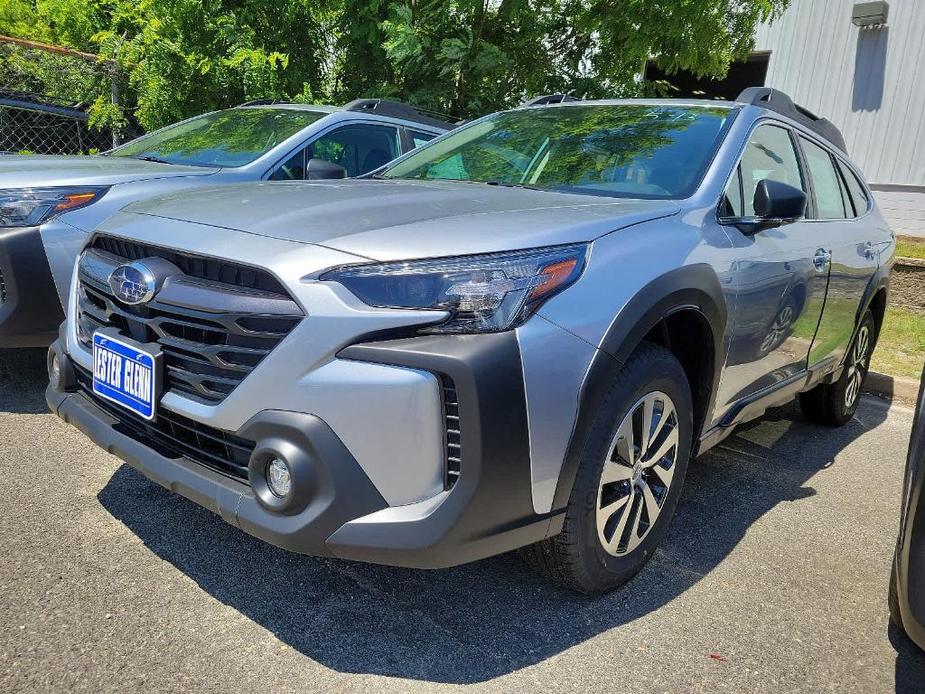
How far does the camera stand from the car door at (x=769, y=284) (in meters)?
2.86

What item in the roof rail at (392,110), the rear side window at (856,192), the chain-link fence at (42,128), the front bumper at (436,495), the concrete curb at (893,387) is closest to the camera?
the front bumper at (436,495)

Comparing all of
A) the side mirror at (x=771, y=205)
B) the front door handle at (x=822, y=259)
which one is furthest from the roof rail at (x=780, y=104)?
the side mirror at (x=771, y=205)

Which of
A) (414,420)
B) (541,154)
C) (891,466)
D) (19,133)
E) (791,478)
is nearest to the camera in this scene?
(414,420)

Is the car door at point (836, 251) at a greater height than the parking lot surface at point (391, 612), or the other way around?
the car door at point (836, 251)

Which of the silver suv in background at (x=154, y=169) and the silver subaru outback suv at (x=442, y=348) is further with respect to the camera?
the silver suv in background at (x=154, y=169)

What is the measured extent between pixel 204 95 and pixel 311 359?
6201 millimetres

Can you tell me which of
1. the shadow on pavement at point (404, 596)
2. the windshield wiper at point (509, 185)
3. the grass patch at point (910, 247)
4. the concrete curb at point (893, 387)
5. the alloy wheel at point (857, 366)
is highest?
the windshield wiper at point (509, 185)

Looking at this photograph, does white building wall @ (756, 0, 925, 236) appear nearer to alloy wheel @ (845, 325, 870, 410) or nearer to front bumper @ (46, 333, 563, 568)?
alloy wheel @ (845, 325, 870, 410)

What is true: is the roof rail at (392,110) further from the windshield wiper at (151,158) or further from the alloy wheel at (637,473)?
the alloy wheel at (637,473)

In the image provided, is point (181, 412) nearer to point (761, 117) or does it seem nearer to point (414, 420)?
point (414, 420)

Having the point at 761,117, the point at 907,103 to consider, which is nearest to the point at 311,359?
the point at 761,117

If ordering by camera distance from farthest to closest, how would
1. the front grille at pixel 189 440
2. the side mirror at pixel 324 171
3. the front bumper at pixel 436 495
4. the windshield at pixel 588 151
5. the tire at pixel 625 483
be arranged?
the side mirror at pixel 324 171, the windshield at pixel 588 151, the tire at pixel 625 483, the front grille at pixel 189 440, the front bumper at pixel 436 495

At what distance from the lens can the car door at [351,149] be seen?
475 centimetres

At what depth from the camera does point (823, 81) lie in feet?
32.3
